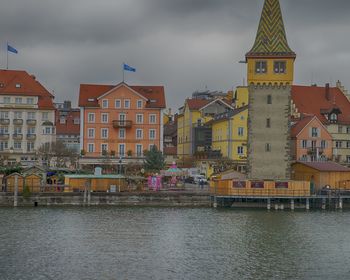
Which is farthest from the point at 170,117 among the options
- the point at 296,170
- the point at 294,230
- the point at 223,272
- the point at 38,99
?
the point at 223,272

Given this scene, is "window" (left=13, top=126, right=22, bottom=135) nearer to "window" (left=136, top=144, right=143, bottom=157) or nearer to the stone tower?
"window" (left=136, top=144, right=143, bottom=157)

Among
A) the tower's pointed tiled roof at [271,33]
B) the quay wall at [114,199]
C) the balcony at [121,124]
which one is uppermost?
the tower's pointed tiled roof at [271,33]

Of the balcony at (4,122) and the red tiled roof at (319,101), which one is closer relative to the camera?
the balcony at (4,122)

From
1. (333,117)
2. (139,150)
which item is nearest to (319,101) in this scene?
(333,117)

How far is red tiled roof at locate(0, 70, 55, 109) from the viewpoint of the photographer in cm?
10688

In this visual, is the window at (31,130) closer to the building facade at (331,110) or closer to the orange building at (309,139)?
the orange building at (309,139)

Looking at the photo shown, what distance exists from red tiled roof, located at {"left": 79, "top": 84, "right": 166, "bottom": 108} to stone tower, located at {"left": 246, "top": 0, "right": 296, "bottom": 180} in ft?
83.8

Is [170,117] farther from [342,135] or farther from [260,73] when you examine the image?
[260,73]

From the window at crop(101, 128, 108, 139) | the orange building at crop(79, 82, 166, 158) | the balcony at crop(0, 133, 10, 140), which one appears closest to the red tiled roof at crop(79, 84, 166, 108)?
the orange building at crop(79, 82, 166, 158)

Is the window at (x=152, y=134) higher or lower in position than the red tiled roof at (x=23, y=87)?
lower

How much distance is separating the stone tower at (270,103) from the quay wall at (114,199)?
332 inches

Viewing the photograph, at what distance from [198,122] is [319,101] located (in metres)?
22.1

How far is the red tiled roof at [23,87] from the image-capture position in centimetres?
10688

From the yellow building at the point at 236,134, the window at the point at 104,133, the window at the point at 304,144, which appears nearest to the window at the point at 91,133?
the window at the point at 104,133
